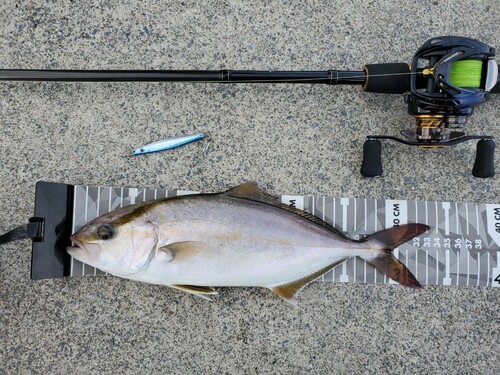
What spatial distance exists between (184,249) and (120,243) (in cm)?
30

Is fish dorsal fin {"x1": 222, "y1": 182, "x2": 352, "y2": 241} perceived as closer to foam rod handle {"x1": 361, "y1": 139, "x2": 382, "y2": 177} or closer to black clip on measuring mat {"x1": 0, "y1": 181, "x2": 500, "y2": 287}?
black clip on measuring mat {"x1": 0, "y1": 181, "x2": 500, "y2": 287}

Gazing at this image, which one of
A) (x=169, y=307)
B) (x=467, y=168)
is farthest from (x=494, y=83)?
(x=169, y=307)

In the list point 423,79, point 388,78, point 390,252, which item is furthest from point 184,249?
point 423,79

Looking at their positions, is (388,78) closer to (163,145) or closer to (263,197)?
(263,197)

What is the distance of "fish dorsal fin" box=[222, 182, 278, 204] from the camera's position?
88.8 inches

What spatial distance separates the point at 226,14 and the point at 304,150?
89 cm

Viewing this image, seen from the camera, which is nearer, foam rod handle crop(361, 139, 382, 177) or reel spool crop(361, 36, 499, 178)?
reel spool crop(361, 36, 499, 178)

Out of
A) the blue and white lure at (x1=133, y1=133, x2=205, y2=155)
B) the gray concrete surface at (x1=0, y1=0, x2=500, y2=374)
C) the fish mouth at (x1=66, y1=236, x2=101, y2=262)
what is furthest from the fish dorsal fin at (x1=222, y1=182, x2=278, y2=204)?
the fish mouth at (x1=66, y1=236, x2=101, y2=262)

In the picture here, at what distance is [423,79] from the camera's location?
7.20ft

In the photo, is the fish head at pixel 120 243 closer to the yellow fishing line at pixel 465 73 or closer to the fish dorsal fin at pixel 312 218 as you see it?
the fish dorsal fin at pixel 312 218

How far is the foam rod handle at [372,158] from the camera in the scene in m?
2.37

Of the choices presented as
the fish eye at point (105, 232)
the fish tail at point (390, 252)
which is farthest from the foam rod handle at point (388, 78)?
the fish eye at point (105, 232)

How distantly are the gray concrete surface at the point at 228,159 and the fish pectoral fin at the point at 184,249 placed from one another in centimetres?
36

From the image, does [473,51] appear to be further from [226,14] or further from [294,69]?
[226,14]
